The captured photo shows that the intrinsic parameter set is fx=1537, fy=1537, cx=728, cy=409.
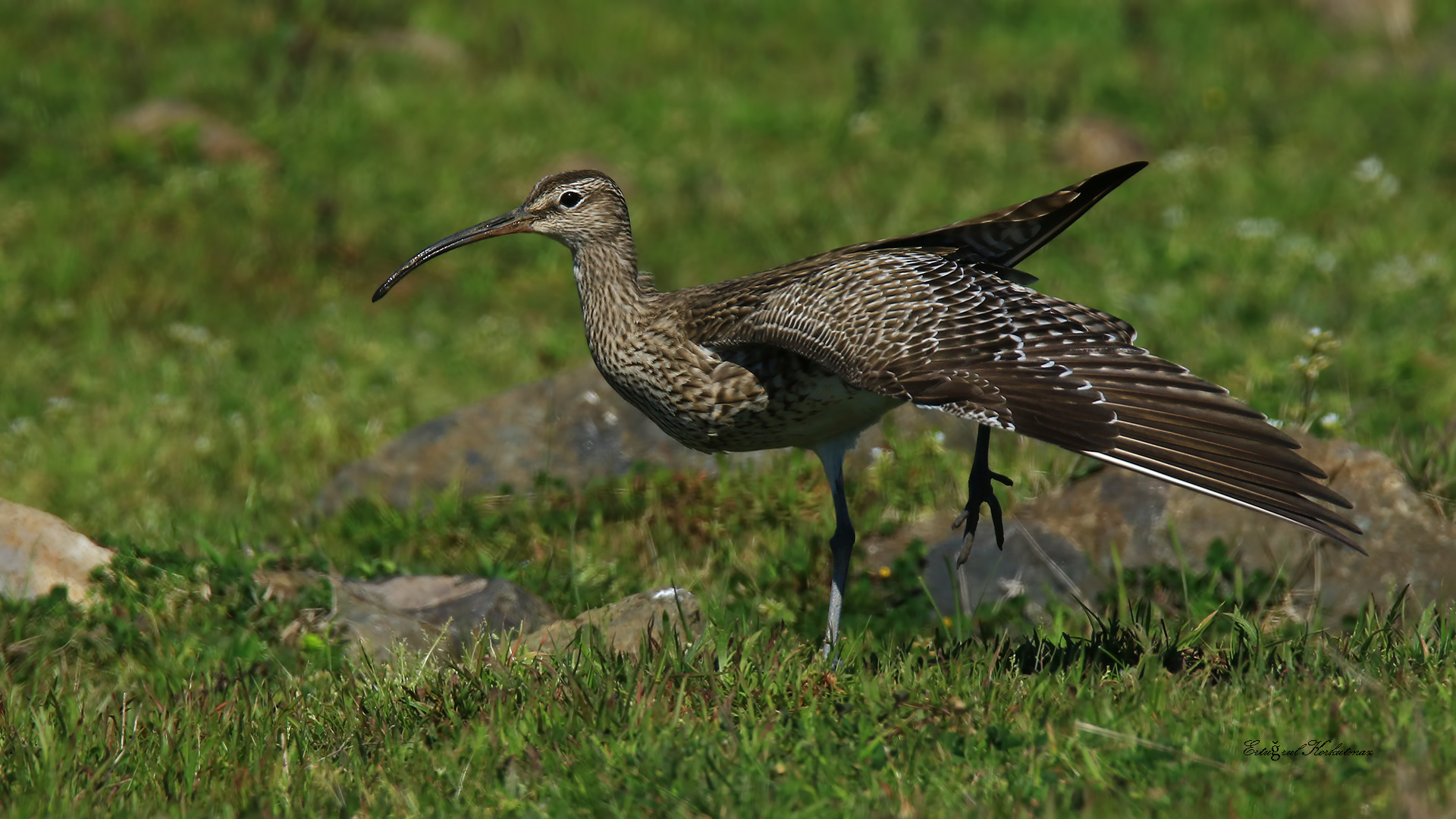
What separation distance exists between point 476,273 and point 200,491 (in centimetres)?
350

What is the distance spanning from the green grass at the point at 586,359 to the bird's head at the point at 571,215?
132cm

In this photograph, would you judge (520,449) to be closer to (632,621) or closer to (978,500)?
(632,621)

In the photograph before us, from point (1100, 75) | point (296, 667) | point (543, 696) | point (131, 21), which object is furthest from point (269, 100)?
point (543, 696)

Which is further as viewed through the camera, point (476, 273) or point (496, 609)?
point (476, 273)

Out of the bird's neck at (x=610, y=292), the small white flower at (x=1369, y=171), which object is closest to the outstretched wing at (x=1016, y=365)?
the bird's neck at (x=610, y=292)

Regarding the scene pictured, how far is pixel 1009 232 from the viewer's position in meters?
5.73

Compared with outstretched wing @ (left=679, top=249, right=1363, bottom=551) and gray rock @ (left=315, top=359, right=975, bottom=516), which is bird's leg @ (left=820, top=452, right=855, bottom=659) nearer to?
outstretched wing @ (left=679, top=249, right=1363, bottom=551)

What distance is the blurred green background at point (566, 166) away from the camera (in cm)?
859

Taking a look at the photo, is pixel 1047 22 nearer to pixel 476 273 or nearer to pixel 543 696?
pixel 476 273

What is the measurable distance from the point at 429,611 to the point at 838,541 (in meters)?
1.57

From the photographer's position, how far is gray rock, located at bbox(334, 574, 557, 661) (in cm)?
554

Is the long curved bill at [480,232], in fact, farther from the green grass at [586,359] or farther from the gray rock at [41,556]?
the gray rock at [41,556]

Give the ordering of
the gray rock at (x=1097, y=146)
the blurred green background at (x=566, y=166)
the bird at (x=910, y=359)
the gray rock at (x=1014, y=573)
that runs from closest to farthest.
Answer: the bird at (x=910, y=359) < the gray rock at (x=1014, y=573) < the blurred green background at (x=566, y=166) < the gray rock at (x=1097, y=146)

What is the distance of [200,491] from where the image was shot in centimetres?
785
